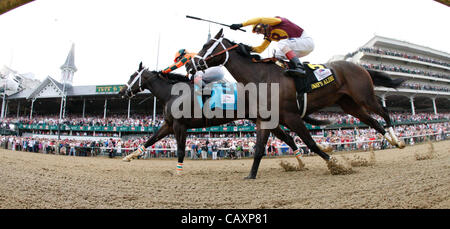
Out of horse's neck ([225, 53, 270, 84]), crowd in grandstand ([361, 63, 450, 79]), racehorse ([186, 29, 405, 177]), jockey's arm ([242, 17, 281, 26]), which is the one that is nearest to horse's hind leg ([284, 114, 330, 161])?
racehorse ([186, 29, 405, 177])

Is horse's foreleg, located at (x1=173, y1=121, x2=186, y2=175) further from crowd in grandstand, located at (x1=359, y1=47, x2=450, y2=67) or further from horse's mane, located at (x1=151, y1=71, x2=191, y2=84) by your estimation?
crowd in grandstand, located at (x1=359, y1=47, x2=450, y2=67)

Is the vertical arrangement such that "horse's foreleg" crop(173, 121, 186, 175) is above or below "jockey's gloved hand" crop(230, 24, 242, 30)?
below

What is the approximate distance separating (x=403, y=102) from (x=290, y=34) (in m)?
45.4

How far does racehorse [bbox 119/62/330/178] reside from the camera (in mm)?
5965

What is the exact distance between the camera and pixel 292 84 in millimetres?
4414

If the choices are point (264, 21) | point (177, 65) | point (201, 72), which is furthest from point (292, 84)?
point (177, 65)

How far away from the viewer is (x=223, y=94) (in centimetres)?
620

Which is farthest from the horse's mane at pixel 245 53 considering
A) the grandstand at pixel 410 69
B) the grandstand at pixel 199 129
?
the grandstand at pixel 410 69

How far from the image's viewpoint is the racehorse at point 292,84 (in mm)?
4305

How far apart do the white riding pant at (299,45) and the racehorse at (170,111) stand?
1.64m

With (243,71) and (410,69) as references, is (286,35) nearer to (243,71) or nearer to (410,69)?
(243,71)

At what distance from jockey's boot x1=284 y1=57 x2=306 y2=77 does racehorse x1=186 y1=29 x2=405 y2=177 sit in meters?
0.12

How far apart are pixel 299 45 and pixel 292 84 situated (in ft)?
3.02
